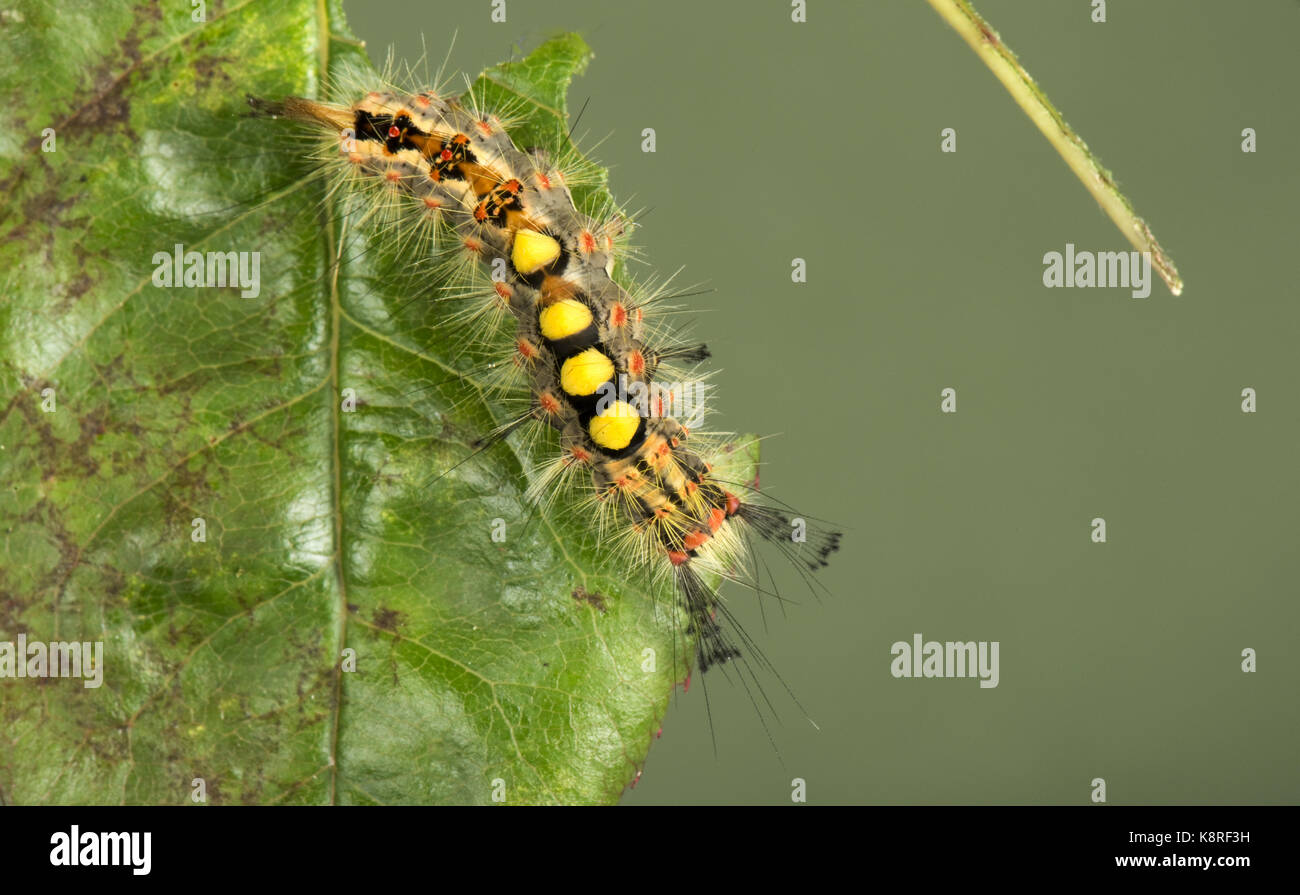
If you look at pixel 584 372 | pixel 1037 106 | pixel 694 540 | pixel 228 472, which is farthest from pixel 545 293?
pixel 1037 106

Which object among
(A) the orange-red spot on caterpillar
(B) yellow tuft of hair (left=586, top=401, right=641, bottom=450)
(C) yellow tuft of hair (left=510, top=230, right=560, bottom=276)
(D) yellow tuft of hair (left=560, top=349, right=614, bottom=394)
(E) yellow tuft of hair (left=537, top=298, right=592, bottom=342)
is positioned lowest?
(A) the orange-red spot on caterpillar

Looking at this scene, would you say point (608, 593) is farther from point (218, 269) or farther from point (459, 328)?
point (218, 269)

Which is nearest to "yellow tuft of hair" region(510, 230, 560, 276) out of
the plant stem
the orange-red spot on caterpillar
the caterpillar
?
the caterpillar

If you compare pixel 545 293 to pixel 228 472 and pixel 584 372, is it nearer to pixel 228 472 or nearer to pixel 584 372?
pixel 584 372

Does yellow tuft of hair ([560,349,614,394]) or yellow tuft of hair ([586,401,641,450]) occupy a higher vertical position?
yellow tuft of hair ([560,349,614,394])

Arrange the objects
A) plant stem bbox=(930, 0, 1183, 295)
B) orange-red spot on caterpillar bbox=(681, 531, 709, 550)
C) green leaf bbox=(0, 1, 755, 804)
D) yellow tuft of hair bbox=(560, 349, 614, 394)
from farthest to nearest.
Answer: orange-red spot on caterpillar bbox=(681, 531, 709, 550) < yellow tuft of hair bbox=(560, 349, 614, 394) < green leaf bbox=(0, 1, 755, 804) < plant stem bbox=(930, 0, 1183, 295)

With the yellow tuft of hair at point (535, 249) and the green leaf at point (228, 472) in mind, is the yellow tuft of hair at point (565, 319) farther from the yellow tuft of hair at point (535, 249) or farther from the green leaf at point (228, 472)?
the green leaf at point (228, 472)

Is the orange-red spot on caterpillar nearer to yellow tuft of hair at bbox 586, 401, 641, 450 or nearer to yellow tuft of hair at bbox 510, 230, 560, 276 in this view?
yellow tuft of hair at bbox 586, 401, 641, 450

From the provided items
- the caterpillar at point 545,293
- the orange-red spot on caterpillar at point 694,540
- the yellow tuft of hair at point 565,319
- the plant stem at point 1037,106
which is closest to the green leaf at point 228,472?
the caterpillar at point 545,293

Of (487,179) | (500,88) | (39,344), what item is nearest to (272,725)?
(39,344)
